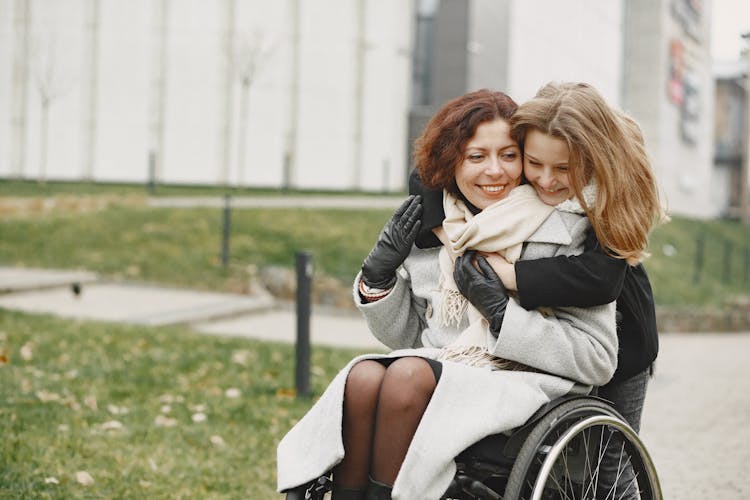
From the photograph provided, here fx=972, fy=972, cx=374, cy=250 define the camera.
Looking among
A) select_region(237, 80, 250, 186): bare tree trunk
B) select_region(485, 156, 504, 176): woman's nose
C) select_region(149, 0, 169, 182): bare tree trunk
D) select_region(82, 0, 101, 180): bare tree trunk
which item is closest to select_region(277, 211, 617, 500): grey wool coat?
select_region(485, 156, 504, 176): woman's nose

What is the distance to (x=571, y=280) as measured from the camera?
2.89m

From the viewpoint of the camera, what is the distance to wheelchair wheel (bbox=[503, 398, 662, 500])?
2779 mm

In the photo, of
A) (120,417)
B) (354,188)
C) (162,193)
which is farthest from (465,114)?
(354,188)

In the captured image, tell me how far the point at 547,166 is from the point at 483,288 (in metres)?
0.43

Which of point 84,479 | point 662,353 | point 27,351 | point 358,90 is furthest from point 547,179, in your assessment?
point 358,90

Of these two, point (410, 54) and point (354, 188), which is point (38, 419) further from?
point (410, 54)

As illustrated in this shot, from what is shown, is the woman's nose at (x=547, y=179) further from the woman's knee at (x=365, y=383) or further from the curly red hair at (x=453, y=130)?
the woman's knee at (x=365, y=383)

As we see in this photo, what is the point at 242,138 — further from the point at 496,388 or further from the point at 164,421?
the point at 496,388

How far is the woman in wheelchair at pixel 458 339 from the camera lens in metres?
2.85

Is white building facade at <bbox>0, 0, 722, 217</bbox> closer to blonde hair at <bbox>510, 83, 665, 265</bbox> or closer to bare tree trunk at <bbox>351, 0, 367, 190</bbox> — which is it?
bare tree trunk at <bbox>351, 0, 367, 190</bbox>

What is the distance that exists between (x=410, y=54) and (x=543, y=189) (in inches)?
1038

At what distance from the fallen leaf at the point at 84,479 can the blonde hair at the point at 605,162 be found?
8.26 feet

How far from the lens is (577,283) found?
9.48 feet

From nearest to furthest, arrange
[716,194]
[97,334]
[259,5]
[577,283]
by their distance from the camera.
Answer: [577,283], [97,334], [259,5], [716,194]
